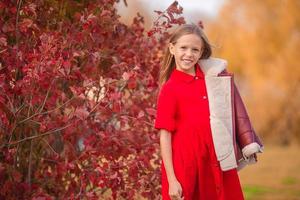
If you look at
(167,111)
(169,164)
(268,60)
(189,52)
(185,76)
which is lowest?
(169,164)

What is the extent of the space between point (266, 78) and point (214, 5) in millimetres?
3927

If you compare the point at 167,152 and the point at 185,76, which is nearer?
the point at 167,152

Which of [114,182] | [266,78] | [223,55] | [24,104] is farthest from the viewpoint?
[223,55]

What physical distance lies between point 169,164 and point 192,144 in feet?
0.54

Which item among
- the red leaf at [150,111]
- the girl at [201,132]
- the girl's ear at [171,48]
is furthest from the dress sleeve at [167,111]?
the red leaf at [150,111]

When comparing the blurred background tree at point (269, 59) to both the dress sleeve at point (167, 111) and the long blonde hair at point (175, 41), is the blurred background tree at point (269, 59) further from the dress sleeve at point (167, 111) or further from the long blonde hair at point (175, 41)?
the dress sleeve at point (167, 111)

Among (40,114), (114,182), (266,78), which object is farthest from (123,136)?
(266,78)

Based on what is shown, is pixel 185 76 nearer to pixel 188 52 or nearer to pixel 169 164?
pixel 188 52

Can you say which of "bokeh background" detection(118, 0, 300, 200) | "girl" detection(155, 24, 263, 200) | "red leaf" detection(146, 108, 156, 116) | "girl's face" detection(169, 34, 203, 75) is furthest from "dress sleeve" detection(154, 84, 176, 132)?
"bokeh background" detection(118, 0, 300, 200)

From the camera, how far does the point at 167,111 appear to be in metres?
3.31

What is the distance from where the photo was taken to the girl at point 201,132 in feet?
10.8

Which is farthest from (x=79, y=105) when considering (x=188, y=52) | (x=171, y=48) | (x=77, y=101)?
(x=188, y=52)

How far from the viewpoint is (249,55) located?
20156 mm

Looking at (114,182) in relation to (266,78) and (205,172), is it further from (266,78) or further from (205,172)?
(266,78)
